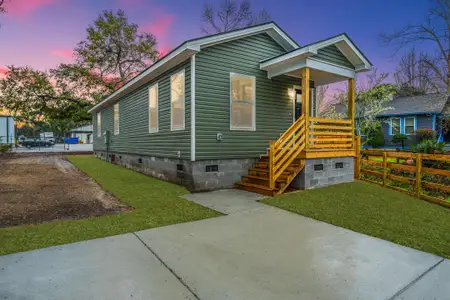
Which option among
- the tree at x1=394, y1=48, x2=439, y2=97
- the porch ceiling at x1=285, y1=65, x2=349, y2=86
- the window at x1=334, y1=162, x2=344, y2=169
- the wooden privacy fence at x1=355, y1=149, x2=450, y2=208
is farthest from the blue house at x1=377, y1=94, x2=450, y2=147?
the window at x1=334, y1=162, x2=344, y2=169

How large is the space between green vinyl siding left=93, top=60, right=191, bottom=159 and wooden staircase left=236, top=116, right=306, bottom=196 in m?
1.97

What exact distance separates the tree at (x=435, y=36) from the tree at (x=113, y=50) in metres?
20.9

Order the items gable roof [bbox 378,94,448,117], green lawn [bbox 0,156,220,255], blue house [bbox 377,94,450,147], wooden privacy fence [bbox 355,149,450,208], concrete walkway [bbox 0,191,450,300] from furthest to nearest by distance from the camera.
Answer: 1. blue house [bbox 377,94,450,147]
2. gable roof [bbox 378,94,448,117]
3. wooden privacy fence [bbox 355,149,450,208]
4. green lawn [bbox 0,156,220,255]
5. concrete walkway [bbox 0,191,450,300]

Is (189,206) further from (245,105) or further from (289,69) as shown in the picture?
(289,69)

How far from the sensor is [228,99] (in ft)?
24.9

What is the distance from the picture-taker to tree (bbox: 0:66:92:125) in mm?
23078

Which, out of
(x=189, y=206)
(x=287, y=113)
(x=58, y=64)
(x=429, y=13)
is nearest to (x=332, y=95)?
(x=429, y=13)

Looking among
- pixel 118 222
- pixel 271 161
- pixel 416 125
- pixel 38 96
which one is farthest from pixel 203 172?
pixel 38 96

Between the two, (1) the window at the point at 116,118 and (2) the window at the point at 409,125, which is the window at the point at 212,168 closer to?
(1) the window at the point at 116,118

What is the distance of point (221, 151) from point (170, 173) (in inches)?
76.4

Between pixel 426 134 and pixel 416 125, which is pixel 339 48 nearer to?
pixel 426 134

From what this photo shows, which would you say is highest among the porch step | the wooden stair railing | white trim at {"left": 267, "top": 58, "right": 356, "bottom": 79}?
white trim at {"left": 267, "top": 58, "right": 356, "bottom": 79}

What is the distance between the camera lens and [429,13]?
16.3 meters

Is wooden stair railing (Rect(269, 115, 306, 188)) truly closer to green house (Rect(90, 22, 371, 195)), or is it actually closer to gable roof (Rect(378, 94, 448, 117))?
green house (Rect(90, 22, 371, 195))
